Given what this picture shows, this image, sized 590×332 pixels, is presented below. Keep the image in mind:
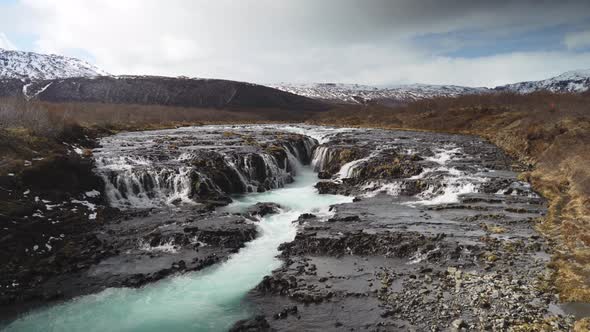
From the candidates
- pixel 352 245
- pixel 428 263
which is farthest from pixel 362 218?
pixel 428 263

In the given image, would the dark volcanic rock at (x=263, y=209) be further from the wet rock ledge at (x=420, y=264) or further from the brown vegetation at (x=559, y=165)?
the brown vegetation at (x=559, y=165)

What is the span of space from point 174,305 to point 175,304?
0.24ft

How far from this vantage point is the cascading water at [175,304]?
1454 centimetres

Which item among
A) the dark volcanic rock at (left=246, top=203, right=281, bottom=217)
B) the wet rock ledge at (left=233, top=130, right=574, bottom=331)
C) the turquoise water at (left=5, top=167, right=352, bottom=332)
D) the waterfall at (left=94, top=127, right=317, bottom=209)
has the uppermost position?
the waterfall at (left=94, top=127, right=317, bottom=209)

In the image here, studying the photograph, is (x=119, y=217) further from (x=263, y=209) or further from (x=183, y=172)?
(x=263, y=209)

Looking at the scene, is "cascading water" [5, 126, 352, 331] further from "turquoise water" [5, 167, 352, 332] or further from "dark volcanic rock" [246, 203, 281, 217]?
"dark volcanic rock" [246, 203, 281, 217]

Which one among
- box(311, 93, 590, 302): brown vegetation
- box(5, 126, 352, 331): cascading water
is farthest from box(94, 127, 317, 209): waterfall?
box(311, 93, 590, 302): brown vegetation

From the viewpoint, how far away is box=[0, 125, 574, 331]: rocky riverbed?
14273mm

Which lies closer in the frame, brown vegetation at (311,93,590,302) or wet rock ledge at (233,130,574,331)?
wet rock ledge at (233,130,574,331)

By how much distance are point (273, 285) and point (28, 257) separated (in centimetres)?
1252

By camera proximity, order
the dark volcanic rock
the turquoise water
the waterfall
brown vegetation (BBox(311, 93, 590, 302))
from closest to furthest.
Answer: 1. the turquoise water
2. brown vegetation (BBox(311, 93, 590, 302))
3. the dark volcanic rock
4. the waterfall

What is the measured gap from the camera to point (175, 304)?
15906mm

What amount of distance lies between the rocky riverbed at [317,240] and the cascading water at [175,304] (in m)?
0.56

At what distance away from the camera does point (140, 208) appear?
29062 millimetres
